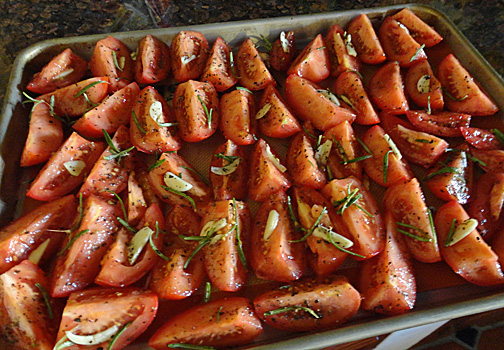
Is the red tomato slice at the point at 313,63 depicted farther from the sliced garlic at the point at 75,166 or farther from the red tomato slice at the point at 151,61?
the sliced garlic at the point at 75,166

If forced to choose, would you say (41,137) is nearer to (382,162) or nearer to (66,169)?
(66,169)

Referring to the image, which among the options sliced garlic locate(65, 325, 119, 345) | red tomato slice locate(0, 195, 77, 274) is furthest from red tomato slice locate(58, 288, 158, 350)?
red tomato slice locate(0, 195, 77, 274)

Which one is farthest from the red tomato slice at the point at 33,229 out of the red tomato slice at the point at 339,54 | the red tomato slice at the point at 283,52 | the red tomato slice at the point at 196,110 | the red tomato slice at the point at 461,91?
the red tomato slice at the point at 461,91

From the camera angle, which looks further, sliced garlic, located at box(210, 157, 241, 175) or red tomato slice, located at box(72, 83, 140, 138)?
red tomato slice, located at box(72, 83, 140, 138)

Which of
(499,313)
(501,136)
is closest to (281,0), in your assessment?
(501,136)

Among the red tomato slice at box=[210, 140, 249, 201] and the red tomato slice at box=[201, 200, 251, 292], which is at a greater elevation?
the red tomato slice at box=[210, 140, 249, 201]

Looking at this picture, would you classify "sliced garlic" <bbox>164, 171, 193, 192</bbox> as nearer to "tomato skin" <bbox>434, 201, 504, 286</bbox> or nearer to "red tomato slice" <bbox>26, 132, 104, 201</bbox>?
"red tomato slice" <bbox>26, 132, 104, 201</bbox>

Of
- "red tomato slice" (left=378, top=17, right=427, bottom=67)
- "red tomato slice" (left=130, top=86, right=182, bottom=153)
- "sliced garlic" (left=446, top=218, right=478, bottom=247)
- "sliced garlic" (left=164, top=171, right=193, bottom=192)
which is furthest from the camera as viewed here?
"red tomato slice" (left=378, top=17, right=427, bottom=67)

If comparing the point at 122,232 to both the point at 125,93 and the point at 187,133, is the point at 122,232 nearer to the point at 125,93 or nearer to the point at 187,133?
the point at 187,133
